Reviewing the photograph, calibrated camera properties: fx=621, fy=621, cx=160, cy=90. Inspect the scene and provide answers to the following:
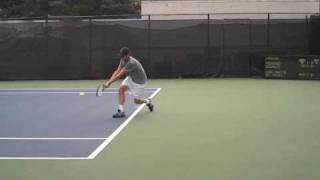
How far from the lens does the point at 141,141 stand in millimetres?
9805

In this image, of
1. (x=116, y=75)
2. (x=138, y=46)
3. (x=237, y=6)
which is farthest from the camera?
(x=237, y=6)

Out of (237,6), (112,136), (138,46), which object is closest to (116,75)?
(112,136)

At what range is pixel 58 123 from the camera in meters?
12.0

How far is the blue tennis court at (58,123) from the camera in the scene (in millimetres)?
9198

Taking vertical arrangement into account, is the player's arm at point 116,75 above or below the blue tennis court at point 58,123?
above

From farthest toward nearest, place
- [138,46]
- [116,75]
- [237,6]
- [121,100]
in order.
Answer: [237,6] < [138,46] < [121,100] < [116,75]

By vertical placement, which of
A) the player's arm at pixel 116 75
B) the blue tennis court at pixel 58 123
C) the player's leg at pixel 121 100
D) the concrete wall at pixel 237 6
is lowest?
the blue tennis court at pixel 58 123

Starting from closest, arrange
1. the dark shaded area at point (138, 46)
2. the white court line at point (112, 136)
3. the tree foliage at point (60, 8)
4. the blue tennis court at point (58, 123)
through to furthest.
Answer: the white court line at point (112, 136), the blue tennis court at point (58, 123), the dark shaded area at point (138, 46), the tree foliage at point (60, 8)

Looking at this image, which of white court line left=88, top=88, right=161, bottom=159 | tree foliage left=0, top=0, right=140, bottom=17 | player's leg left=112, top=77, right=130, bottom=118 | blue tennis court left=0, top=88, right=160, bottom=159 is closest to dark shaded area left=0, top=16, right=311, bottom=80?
blue tennis court left=0, top=88, right=160, bottom=159

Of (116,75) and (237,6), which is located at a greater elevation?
(237,6)

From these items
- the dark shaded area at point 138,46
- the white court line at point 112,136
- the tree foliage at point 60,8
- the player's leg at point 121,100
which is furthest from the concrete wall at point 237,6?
the tree foliage at point 60,8

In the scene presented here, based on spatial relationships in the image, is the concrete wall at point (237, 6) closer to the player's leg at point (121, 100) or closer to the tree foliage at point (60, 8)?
the player's leg at point (121, 100)

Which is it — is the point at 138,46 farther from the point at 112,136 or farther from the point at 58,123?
the point at 112,136

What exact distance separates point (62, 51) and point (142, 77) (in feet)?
37.6
